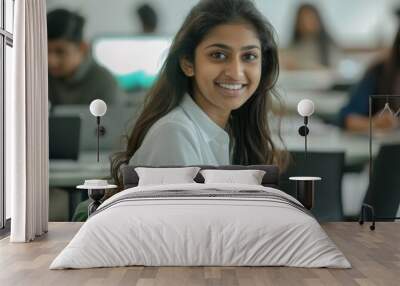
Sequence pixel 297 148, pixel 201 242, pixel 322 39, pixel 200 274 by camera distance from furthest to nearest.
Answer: pixel 322 39, pixel 297 148, pixel 201 242, pixel 200 274

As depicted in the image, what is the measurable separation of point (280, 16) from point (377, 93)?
62.2 inches

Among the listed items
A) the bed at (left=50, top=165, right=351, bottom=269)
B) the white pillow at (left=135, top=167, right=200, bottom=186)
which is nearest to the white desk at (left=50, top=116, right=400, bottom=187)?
the white pillow at (left=135, top=167, right=200, bottom=186)

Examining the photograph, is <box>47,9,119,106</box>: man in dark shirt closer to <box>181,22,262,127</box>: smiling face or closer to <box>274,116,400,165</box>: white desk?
<box>181,22,262,127</box>: smiling face

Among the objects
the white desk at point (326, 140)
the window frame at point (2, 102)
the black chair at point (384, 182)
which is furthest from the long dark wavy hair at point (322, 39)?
the window frame at point (2, 102)

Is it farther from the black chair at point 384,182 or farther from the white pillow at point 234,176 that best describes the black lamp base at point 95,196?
the black chair at point 384,182

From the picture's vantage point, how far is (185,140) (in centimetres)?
801

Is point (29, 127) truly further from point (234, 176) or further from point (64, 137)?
point (234, 176)

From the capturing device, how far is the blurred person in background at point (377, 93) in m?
8.20

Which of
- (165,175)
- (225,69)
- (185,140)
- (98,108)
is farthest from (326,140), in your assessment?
(98,108)

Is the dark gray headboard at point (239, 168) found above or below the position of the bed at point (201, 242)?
above

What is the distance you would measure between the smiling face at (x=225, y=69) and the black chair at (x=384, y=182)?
6.13ft

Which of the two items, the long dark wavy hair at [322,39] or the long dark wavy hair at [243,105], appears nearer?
the long dark wavy hair at [243,105]

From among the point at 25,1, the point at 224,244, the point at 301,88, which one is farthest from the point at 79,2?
the point at 224,244

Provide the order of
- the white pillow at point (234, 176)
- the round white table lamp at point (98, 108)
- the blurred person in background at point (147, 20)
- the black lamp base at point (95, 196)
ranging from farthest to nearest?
1. the blurred person in background at point (147, 20)
2. the round white table lamp at point (98, 108)
3. the black lamp base at point (95, 196)
4. the white pillow at point (234, 176)
